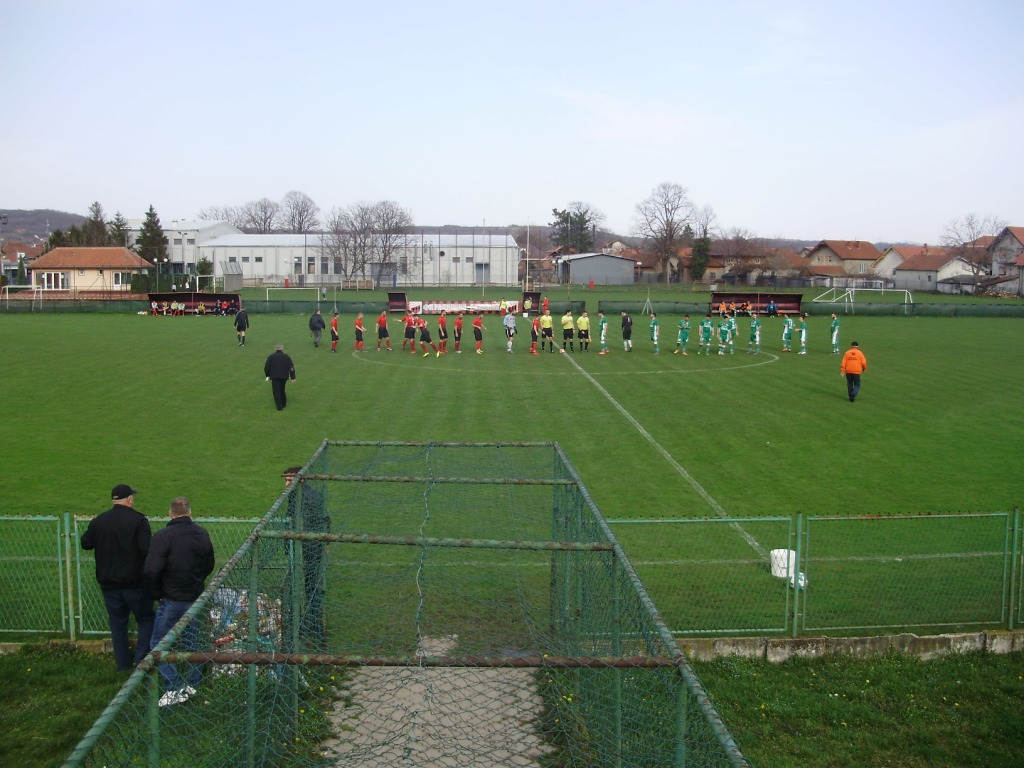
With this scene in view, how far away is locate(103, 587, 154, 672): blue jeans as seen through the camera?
27.6ft

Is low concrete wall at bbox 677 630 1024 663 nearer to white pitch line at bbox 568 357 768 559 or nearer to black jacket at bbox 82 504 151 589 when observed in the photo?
white pitch line at bbox 568 357 768 559

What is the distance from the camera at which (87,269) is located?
229 ft

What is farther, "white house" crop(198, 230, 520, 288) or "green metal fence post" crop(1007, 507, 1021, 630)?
"white house" crop(198, 230, 520, 288)

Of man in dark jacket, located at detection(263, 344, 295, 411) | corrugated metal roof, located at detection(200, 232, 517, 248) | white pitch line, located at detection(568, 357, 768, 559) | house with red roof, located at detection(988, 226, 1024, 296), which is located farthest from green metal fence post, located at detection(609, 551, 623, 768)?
house with red roof, located at detection(988, 226, 1024, 296)

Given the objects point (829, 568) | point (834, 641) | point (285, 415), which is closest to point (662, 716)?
point (834, 641)

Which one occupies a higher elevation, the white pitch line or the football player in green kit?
the football player in green kit

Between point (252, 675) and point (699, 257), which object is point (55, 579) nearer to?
point (252, 675)

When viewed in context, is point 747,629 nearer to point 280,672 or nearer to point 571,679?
point 571,679

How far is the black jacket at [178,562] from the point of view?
782 centimetres

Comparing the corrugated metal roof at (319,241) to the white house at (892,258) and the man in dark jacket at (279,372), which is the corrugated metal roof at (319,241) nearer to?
the white house at (892,258)

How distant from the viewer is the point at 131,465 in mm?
16391

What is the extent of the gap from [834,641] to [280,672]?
5855 mm

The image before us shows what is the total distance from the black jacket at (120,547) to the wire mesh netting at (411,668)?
142 cm

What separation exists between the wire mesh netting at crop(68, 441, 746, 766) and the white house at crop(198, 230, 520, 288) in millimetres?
71940
